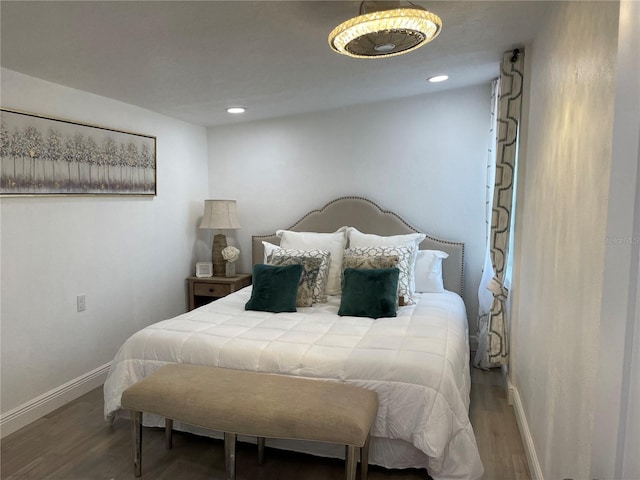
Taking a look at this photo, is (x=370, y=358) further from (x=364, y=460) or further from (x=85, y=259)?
(x=85, y=259)

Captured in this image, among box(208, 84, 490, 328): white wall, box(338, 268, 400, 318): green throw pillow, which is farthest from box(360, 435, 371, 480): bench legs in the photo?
box(208, 84, 490, 328): white wall

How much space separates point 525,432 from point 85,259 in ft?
10.0

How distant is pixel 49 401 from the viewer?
277 cm

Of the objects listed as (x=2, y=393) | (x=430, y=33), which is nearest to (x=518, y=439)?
(x=430, y=33)

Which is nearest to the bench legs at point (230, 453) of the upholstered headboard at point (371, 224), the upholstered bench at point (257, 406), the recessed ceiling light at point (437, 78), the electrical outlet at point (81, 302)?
the upholstered bench at point (257, 406)

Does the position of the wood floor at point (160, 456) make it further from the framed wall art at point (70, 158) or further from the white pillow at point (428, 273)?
the framed wall art at point (70, 158)

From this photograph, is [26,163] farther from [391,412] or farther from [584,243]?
[584,243]

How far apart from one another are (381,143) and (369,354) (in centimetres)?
230

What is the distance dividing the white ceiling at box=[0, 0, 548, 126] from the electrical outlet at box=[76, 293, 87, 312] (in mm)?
1458

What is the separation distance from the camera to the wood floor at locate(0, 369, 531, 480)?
7.05 ft

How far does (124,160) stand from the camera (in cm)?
332

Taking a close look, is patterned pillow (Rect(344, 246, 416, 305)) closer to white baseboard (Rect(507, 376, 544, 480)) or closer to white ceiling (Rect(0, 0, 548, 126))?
white baseboard (Rect(507, 376, 544, 480))

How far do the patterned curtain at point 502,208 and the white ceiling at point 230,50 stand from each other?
316mm

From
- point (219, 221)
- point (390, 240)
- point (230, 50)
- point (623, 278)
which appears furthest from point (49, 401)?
point (623, 278)
